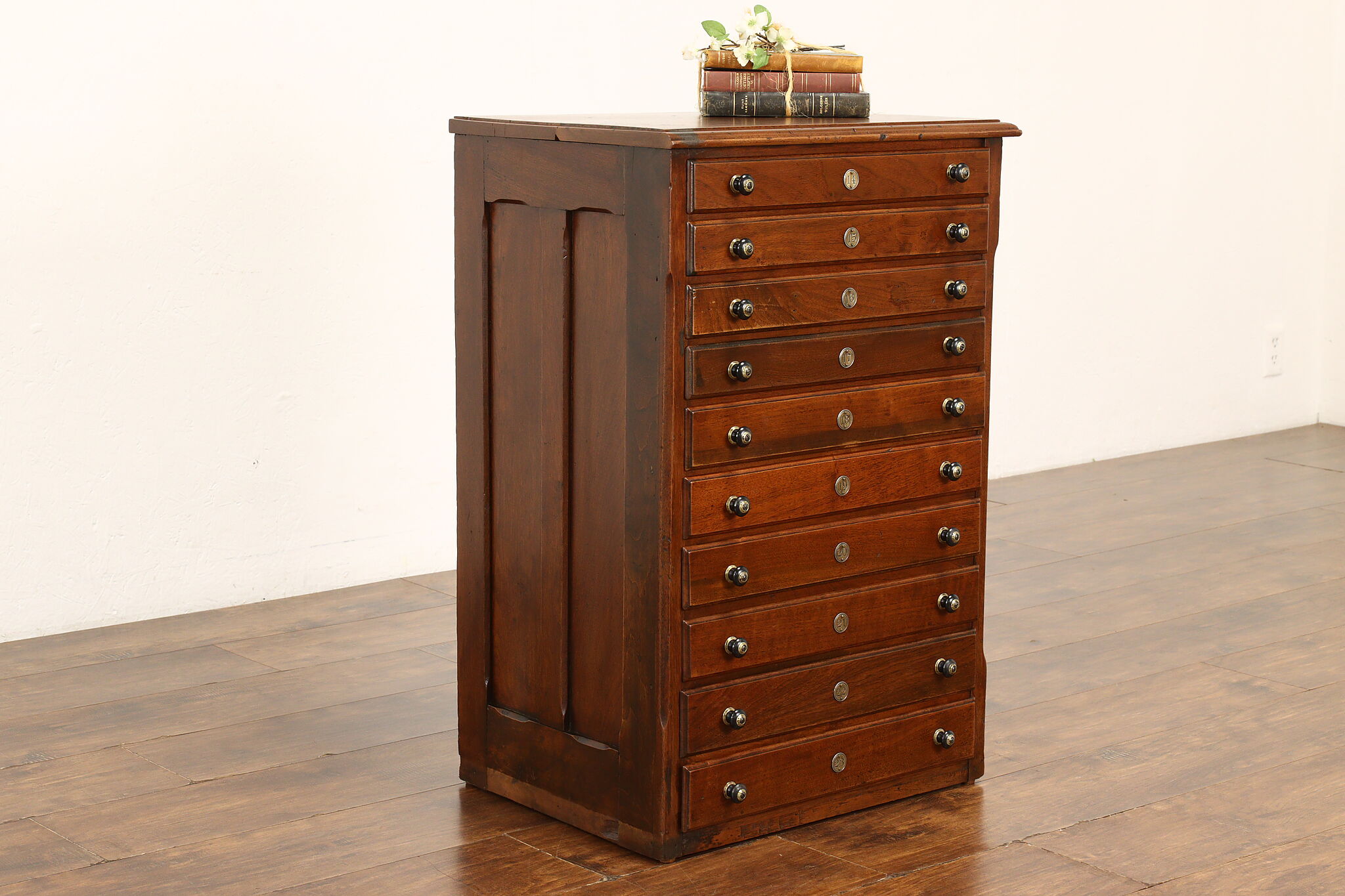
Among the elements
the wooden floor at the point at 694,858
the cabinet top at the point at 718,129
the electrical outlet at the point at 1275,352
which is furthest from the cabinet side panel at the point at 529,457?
the electrical outlet at the point at 1275,352

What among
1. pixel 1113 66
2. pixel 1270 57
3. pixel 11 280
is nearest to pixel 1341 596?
pixel 1113 66

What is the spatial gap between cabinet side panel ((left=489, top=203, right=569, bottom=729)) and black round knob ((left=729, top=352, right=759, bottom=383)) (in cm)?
25

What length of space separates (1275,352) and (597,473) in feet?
12.7

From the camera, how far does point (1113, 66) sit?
195 inches

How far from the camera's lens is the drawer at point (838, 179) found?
86.7 inches

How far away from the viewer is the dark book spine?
2.47 m

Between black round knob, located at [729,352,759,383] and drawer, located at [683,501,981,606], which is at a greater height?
black round knob, located at [729,352,759,383]

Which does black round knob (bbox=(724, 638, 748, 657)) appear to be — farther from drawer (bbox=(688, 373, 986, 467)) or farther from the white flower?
the white flower

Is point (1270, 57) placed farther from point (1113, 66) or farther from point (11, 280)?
point (11, 280)

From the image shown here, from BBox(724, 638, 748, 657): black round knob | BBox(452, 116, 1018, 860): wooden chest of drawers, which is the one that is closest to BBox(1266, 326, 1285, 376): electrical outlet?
BBox(452, 116, 1018, 860): wooden chest of drawers

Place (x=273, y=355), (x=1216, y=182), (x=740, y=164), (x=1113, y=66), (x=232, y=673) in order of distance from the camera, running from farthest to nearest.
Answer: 1. (x=1216, y=182)
2. (x=1113, y=66)
3. (x=273, y=355)
4. (x=232, y=673)
5. (x=740, y=164)

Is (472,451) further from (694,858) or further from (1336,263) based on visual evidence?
(1336,263)

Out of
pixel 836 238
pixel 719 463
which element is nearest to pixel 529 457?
pixel 719 463

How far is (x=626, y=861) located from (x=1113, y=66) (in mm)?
3400
